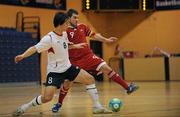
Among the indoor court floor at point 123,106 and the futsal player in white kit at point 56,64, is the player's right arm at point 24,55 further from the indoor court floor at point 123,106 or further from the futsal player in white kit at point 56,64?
the indoor court floor at point 123,106

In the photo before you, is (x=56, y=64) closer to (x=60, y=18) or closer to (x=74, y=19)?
(x=60, y=18)

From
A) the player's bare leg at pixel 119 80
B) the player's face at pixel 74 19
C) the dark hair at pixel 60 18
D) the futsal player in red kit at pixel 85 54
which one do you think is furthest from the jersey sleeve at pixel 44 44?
the player's bare leg at pixel 119 80

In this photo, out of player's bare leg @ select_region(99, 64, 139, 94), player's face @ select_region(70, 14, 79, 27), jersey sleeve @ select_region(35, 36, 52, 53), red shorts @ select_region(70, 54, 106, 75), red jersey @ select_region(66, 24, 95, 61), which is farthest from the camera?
red shorts @ select_region(70, 54, 106, 75)

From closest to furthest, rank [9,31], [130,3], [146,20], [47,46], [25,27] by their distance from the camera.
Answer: [47,46] → [9,31] → [25,27] → [130,3] → [146,20]

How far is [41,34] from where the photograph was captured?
1019 inches

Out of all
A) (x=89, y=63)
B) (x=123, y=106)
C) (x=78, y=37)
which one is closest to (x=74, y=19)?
(x=78, y=37)

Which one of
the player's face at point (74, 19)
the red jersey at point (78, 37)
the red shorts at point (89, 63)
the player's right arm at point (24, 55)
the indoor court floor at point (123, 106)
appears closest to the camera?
the player's right arm at point (24, 55)

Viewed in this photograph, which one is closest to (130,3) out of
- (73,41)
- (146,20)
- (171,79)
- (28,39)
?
(146,20)

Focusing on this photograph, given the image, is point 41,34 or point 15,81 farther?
point 41,34

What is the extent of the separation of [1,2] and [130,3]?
737 centimetres

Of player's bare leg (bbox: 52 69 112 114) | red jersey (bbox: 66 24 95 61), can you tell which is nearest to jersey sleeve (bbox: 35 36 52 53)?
player's bare leg (bbox: 52 69 112 114)

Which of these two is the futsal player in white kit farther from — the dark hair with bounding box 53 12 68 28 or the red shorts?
the red shorts

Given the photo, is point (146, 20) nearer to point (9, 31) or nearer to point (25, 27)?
point (25, 27)

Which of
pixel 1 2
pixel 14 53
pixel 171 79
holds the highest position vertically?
pixel 1 2
